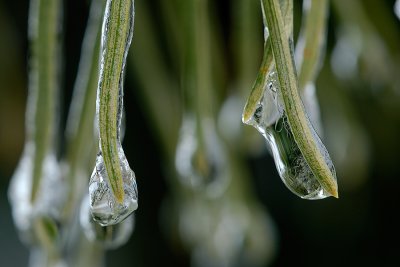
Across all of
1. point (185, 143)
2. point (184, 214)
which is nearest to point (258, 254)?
point (184, 214)

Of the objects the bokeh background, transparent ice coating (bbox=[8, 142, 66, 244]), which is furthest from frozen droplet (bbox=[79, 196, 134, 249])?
the bokeh background

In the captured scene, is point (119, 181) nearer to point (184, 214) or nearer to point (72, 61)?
point (184, 214)

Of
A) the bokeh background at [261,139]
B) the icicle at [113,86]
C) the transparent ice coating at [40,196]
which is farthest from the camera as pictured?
the bokeh background at [261,139]

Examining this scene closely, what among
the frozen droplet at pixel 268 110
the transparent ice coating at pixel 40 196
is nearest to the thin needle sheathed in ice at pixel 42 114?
the transparent ice coating at pixel 40 196

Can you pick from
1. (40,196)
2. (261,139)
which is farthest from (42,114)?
(261,139)

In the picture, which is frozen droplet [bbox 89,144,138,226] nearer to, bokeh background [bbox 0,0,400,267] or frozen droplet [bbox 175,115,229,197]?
frozen droplet [bbox 175,115,229,197]

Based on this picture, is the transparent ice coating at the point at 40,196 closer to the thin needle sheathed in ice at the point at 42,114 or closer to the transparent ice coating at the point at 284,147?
the thin needle sheathed in ice at the point at 42,114

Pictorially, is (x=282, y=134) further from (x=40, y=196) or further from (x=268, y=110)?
(x=40, y=196)
